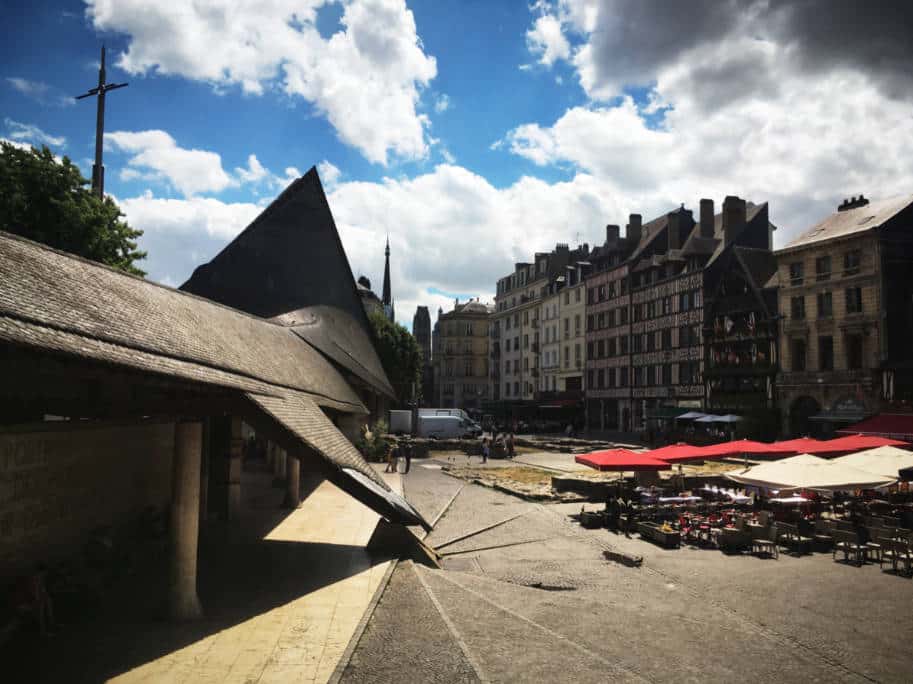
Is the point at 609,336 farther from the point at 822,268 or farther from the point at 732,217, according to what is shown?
the point at 822,268

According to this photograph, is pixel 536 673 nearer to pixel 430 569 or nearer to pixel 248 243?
pixel 430 569

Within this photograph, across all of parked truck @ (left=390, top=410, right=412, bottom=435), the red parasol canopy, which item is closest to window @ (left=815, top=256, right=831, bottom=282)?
the red parasol canopy

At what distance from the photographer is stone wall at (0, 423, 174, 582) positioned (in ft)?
28.3

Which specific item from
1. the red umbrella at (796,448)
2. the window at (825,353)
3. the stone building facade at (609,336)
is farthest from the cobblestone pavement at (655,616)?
the stone building facade at (609,336)

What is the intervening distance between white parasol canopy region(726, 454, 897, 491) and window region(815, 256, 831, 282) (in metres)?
25.8

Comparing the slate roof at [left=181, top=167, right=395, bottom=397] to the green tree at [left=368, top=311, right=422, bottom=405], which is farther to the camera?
the green tree at [left=368, top=311, right=422, bottom=405]

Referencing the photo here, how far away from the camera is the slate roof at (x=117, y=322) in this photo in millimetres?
6984

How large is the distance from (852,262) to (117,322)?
38.0 meters

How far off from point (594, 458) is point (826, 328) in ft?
85.9

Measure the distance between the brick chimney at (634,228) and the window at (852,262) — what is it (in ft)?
75.1

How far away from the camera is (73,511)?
34.0 ft

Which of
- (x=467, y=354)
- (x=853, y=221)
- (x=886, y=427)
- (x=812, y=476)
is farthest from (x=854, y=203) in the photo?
(x=467, y=354)

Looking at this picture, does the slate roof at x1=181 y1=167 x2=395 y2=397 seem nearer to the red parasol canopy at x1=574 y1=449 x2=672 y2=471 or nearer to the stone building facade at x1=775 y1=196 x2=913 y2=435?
the red parasol canopy at x1=574 y1=449 x2=672 y2=471

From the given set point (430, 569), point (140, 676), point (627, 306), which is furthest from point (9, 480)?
point (627, 306)
